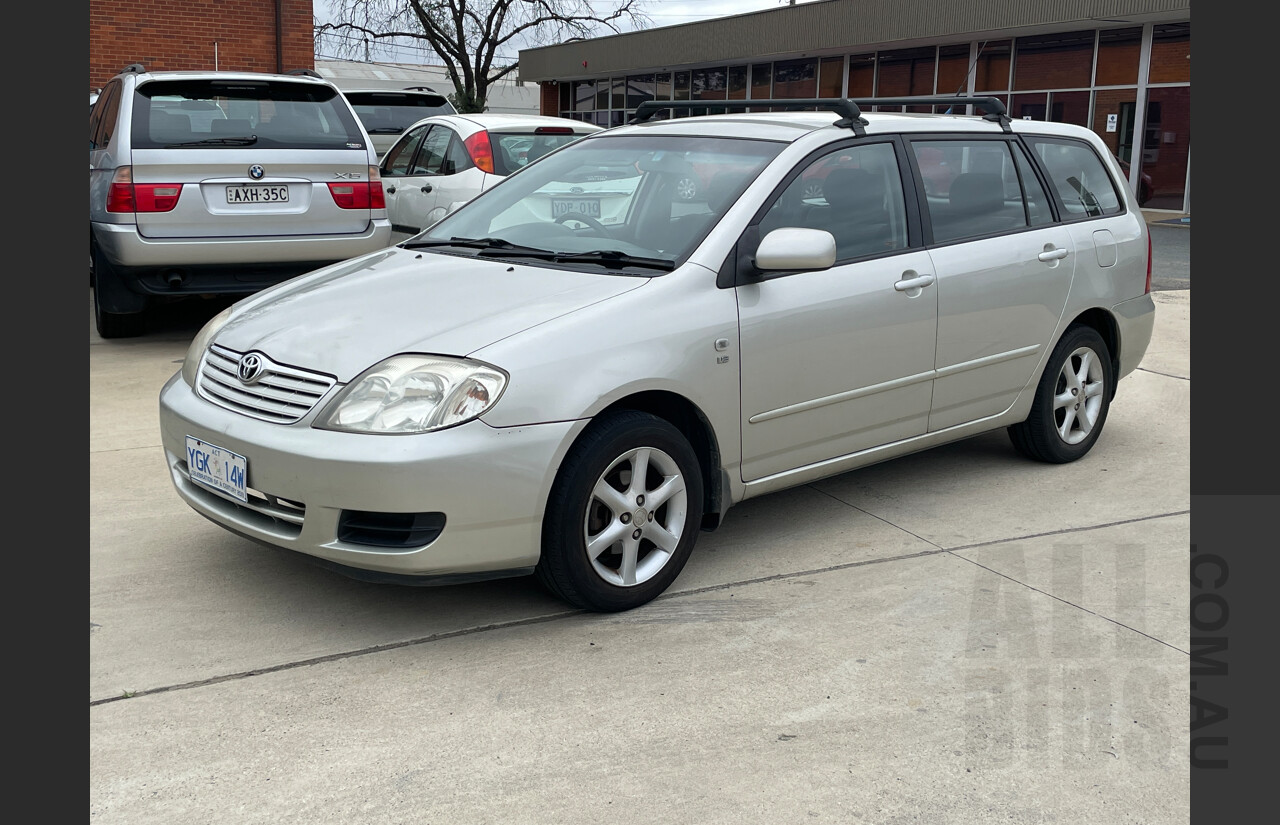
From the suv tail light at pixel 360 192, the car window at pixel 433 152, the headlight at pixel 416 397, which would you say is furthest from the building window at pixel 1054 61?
the headlight at pixel 416 397

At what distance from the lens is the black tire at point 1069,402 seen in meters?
5.38

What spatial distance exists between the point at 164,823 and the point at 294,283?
7.49ft

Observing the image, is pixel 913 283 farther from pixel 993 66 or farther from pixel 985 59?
pixel 985 59

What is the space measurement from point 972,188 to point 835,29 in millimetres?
22182

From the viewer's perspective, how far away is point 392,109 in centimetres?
1332

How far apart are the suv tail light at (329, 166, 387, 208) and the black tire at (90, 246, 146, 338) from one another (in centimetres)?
150

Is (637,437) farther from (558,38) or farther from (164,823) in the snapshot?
(558,38)

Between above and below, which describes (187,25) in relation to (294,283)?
above

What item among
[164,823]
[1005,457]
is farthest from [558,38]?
[164,823]

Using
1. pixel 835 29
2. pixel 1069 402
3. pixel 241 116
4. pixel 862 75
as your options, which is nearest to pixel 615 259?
pixel 1069 402

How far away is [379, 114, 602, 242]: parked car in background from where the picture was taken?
923 cm

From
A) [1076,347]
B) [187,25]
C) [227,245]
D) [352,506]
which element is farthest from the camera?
[187,25]

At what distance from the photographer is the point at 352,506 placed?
3352 mm

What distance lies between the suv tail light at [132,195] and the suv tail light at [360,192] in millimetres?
1059
